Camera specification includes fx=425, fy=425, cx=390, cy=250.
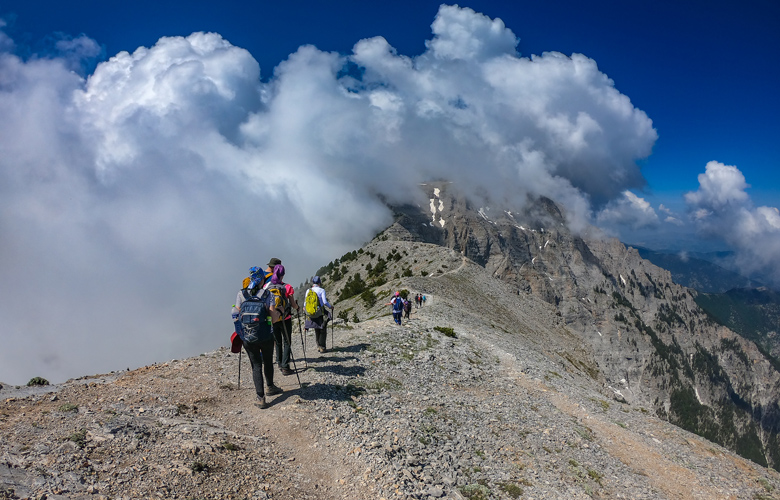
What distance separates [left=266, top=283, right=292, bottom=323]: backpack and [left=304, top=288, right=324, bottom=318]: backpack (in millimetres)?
3392

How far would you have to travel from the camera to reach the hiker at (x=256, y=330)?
11.4 metres

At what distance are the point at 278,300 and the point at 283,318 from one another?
103 centimetres

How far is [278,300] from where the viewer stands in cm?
1298

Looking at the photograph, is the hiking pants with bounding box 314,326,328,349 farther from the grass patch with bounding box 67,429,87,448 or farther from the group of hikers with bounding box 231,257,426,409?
the grass patch with bounding box 67,429,87,448

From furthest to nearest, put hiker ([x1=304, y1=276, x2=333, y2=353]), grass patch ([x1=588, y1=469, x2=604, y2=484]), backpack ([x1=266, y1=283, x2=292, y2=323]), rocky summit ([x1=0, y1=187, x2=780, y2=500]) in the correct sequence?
hiker ([x1=304, y1=276, x2=333, y2=353]), backpack ([x1=266, y1=283, x2=292, y2=323]), grass patch ([x1=588, y1=469, x2=604, y2=484]), rocky summit ([x1=0, y1=187, x2=780, y2=500])

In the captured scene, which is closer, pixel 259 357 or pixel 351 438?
pixel 351 438

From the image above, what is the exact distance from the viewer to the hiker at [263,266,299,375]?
1342cm

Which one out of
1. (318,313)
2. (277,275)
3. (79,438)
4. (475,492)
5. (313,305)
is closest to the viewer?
(79,438)

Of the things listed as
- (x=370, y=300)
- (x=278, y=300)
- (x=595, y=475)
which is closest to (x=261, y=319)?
(x=278, y=300)

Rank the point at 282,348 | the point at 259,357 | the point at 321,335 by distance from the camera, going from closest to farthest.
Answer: the point at 259,357
the point at 282,348
the point at 321,335

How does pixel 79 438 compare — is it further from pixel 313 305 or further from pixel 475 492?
pixel 313 305

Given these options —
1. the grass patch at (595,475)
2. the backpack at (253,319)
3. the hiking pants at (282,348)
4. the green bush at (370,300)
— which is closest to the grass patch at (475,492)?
the grass patch at (595,475)

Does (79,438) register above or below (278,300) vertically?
below

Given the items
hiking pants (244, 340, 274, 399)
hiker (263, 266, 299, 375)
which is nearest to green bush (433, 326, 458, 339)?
hiker (263, 266, 299, 375)
